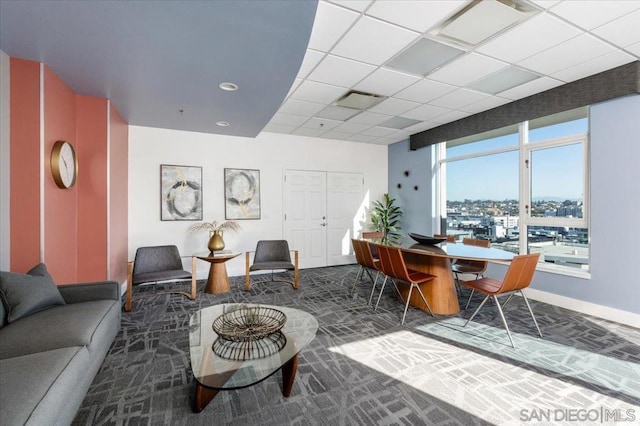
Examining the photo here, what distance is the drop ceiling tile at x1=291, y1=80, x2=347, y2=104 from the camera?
3.84 m

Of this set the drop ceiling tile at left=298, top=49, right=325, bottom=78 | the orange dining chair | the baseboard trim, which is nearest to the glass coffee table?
the orange dining chair

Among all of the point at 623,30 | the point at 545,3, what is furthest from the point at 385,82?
the point at 623,30

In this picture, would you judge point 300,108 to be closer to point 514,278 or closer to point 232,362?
point 514,278

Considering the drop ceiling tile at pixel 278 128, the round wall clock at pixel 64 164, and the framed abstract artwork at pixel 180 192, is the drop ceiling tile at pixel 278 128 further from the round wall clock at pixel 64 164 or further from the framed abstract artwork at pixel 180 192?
the round wall clock at pixel 64 164

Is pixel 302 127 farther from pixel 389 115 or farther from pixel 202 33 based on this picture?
pixel 202 33

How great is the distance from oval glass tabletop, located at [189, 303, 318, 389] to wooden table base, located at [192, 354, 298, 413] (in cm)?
9

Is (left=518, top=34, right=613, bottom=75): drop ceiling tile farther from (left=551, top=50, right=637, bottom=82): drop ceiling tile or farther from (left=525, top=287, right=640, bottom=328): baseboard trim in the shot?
(left=525, top=287, right=640, bottom=328): baseboard trim

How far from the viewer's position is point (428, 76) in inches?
141

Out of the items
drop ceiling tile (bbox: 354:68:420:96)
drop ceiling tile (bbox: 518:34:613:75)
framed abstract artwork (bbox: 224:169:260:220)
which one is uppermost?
drop ceiling tile (bbox: 518:34:613:75)

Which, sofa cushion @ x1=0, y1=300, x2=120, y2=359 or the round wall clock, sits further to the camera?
the round wall clock

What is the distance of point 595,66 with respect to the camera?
335 cm

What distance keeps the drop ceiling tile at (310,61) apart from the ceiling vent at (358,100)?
34.1 inches

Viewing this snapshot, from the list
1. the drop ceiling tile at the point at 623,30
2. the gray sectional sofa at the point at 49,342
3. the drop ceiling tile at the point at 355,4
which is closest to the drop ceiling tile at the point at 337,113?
the drop ceiling tile at the point at 355,4

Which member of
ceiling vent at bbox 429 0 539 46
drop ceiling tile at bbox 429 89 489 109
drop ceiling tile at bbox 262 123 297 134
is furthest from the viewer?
drop ceiling tile at bbox 262 123 297 134
